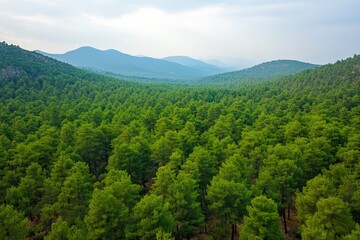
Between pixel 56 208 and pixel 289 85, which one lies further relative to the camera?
pixel 289 85

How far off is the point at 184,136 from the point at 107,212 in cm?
2086

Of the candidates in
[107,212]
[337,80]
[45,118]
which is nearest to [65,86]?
[45,118]

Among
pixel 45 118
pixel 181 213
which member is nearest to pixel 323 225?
pixel 181 213

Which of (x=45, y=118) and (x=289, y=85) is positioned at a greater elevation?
(x=289, y=85)

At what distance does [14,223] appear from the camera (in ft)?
71.6

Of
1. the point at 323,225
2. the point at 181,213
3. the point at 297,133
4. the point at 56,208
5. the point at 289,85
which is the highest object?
the point at 289,85

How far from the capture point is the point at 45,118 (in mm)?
56281

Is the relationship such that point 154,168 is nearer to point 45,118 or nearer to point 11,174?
point 11,174

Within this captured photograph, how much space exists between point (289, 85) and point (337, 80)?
1737 centimetres

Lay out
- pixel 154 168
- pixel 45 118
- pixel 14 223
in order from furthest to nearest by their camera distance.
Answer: pixel 45 118 → pixel 154 168 → pixel 14 223

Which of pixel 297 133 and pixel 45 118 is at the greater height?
pixel 297 133

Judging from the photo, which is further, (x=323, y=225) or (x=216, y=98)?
(x=216, y=98)

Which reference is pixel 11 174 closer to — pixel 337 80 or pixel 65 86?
pixel 65 86

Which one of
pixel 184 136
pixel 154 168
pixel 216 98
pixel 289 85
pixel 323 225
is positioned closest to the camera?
pixel 323 225
